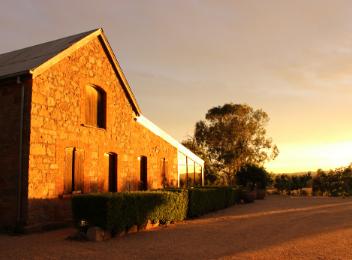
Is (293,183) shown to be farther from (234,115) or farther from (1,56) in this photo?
(1,56)

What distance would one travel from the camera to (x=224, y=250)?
22.7ft

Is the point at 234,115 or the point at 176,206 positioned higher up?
the point at 234,115

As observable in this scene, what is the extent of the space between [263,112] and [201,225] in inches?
1114

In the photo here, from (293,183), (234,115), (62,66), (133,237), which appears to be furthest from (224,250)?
(234,115)

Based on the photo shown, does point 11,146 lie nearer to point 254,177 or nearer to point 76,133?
point 76,133

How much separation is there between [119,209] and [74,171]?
9.99 feet

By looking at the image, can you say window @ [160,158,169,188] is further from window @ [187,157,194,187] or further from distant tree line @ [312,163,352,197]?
distant tree line @ [312,163,352,197]

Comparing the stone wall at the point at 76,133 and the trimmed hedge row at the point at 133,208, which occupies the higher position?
the stone wall at the point at 76,133

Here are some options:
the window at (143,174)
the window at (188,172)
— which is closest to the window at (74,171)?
the window at (143,174)

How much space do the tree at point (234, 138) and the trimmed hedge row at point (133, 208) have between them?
23.1m

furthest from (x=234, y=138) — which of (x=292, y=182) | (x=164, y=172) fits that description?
(x=164, y=172)

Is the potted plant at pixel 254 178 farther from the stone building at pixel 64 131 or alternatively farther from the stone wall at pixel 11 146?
the stone wall at pixel 11 146

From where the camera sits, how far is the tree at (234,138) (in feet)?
116

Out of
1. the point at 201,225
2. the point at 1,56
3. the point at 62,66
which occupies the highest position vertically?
the point at 1,56
